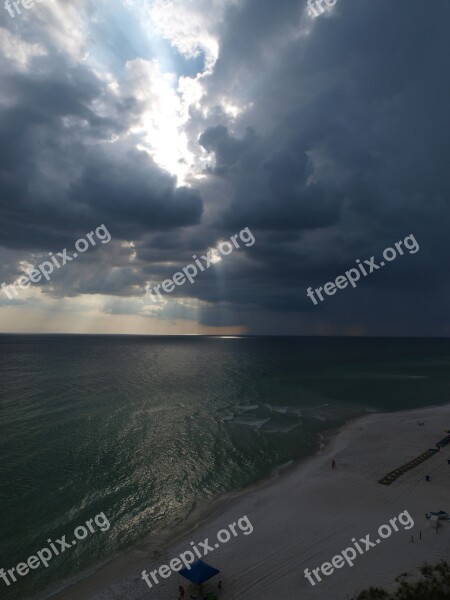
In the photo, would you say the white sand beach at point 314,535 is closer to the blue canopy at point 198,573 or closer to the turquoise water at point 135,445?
the blue canopy at point 198,573

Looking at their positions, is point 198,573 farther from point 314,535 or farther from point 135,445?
point 135,445

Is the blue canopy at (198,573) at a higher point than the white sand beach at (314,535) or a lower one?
higher

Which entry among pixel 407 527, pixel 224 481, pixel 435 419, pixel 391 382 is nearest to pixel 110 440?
pixel 224 481

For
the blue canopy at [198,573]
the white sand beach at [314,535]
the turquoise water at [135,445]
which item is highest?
the turquoise water at [135,445]

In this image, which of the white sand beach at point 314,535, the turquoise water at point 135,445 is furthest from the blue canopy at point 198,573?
the turquoise water at point 135,445

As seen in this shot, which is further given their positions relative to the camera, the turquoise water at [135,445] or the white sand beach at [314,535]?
the turquoise water at [135,445]

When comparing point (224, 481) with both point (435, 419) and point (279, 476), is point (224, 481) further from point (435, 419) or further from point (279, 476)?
point (435, 419)

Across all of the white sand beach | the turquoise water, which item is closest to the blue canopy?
the white sand beach

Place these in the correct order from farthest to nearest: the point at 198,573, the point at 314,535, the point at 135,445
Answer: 1. the point at 135,445
2. the point at 314,535
3. the point at 198,573

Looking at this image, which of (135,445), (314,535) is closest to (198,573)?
(314,535)
